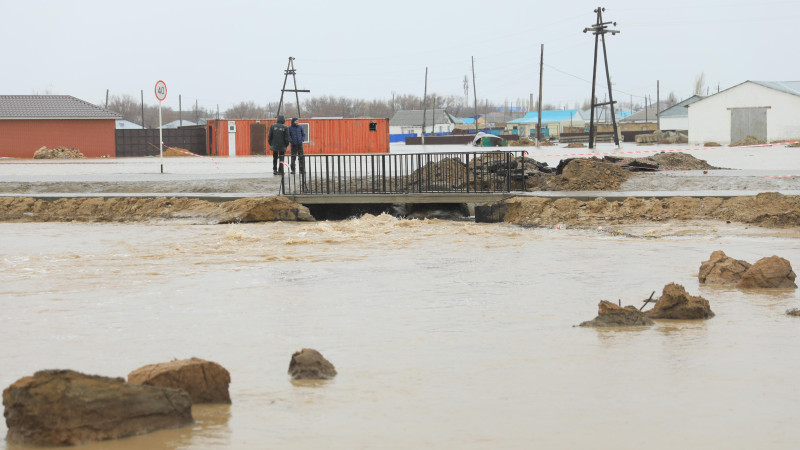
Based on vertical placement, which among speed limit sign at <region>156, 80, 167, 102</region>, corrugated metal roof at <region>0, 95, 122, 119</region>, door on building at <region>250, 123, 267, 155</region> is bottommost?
door on building at <region>250, 123, 267, 155</region>

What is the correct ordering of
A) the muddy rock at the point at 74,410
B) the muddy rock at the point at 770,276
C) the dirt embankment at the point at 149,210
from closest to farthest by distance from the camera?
the muddy rock at the point at 74,410
the muddy rock at the point at 770,276
the dirt embankment at the point at 149,210

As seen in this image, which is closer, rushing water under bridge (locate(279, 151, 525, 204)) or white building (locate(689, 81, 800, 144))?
rushing water under bridge (locate(279, 151, 525, 204))

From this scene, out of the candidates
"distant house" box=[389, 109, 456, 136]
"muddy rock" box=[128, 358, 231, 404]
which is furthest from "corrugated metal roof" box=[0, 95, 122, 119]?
"distant house" box=[389, 109, 456, 136]

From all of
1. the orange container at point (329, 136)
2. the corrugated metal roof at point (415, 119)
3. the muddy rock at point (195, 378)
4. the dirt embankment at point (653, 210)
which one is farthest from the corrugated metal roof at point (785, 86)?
the corrugated metal roof at point (415, 119)

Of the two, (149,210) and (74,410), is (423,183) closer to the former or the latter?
(149,210)

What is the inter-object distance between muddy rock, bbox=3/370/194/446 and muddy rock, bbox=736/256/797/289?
286 inches

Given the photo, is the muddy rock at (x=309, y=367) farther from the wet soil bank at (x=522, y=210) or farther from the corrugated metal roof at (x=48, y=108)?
the corrugated metal roof at (x=48, y=108)

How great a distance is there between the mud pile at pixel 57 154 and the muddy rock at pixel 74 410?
152 ft

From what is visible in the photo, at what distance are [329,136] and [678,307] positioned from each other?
4063 centimetres

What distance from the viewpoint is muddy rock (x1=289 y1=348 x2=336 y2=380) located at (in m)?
6.42

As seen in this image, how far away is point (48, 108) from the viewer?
52.8 metres

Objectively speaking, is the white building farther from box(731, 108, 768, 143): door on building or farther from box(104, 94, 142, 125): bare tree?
box(104, 94, 142, 125): bare tree

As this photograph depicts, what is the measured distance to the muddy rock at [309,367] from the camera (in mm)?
6422

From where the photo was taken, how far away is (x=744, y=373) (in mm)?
6438
